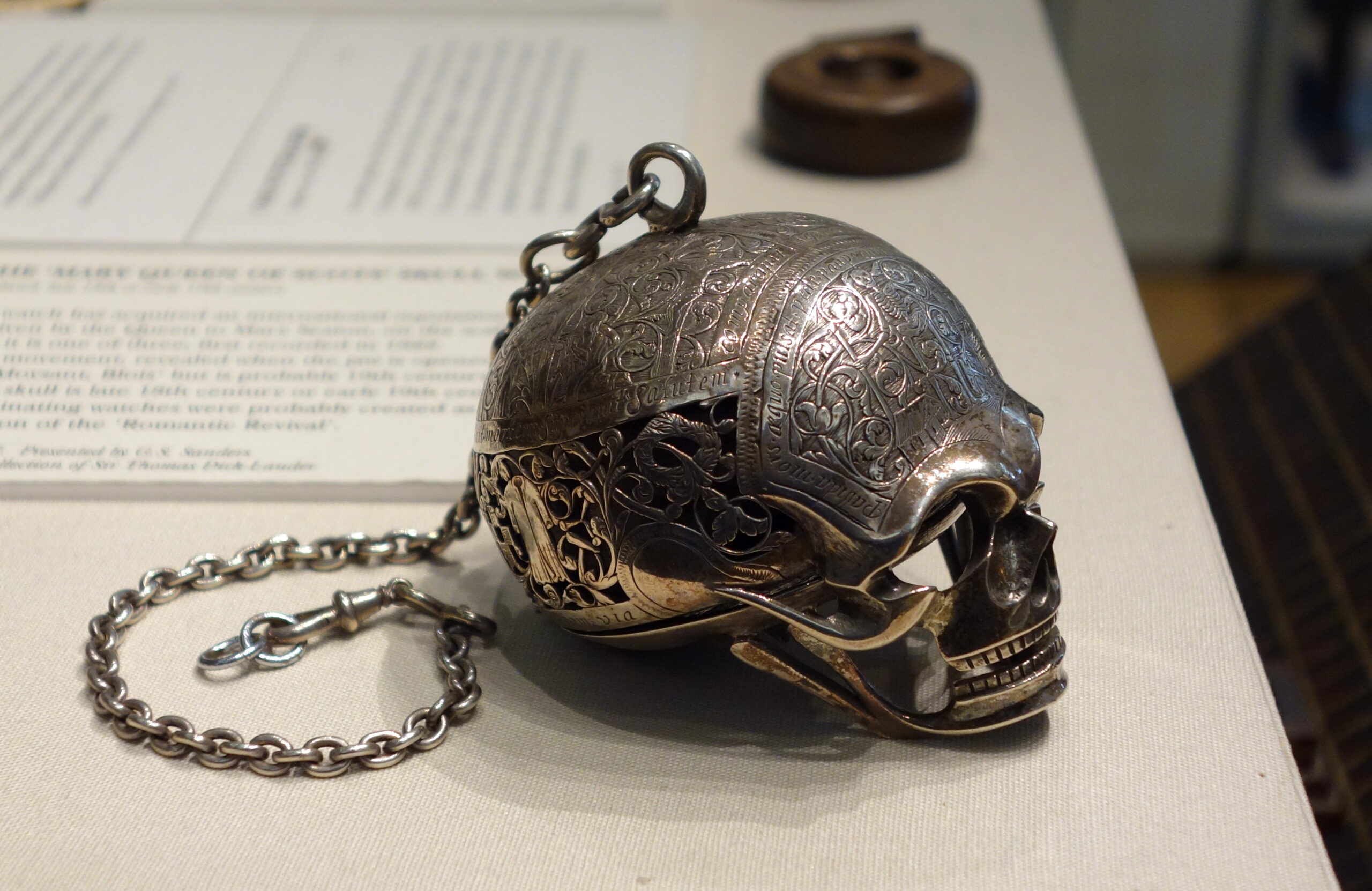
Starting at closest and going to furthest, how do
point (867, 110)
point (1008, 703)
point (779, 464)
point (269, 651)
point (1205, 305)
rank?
point (779, 464) < point (1008, 703) < point (269, 651) < point (867, 110) < point (1205, 305)

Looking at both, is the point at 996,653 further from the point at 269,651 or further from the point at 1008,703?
the point at 269,651

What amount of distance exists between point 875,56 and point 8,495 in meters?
1.58

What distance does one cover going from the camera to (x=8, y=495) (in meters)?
1.56

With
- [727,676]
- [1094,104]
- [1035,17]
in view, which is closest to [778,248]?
[727,676]

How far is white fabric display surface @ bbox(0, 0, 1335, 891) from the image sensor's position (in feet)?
3.53

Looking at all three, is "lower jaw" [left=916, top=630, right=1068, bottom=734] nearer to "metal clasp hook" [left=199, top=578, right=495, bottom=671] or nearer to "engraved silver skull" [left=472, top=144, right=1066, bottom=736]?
"engraved silver skull" [left=472, top=144, right=1066, bottom=736]

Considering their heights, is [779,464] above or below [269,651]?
above

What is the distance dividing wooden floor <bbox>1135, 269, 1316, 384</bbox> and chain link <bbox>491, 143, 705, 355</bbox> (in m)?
2.55

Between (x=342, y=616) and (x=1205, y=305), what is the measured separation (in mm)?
3147

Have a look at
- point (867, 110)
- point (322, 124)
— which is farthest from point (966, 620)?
point (322, 124)

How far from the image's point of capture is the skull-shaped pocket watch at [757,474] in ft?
3.43

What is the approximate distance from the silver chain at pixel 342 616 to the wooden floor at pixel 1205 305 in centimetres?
255

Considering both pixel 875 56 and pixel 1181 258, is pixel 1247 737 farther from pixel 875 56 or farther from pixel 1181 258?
pixel 1181 258

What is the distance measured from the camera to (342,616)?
4.33 ft
